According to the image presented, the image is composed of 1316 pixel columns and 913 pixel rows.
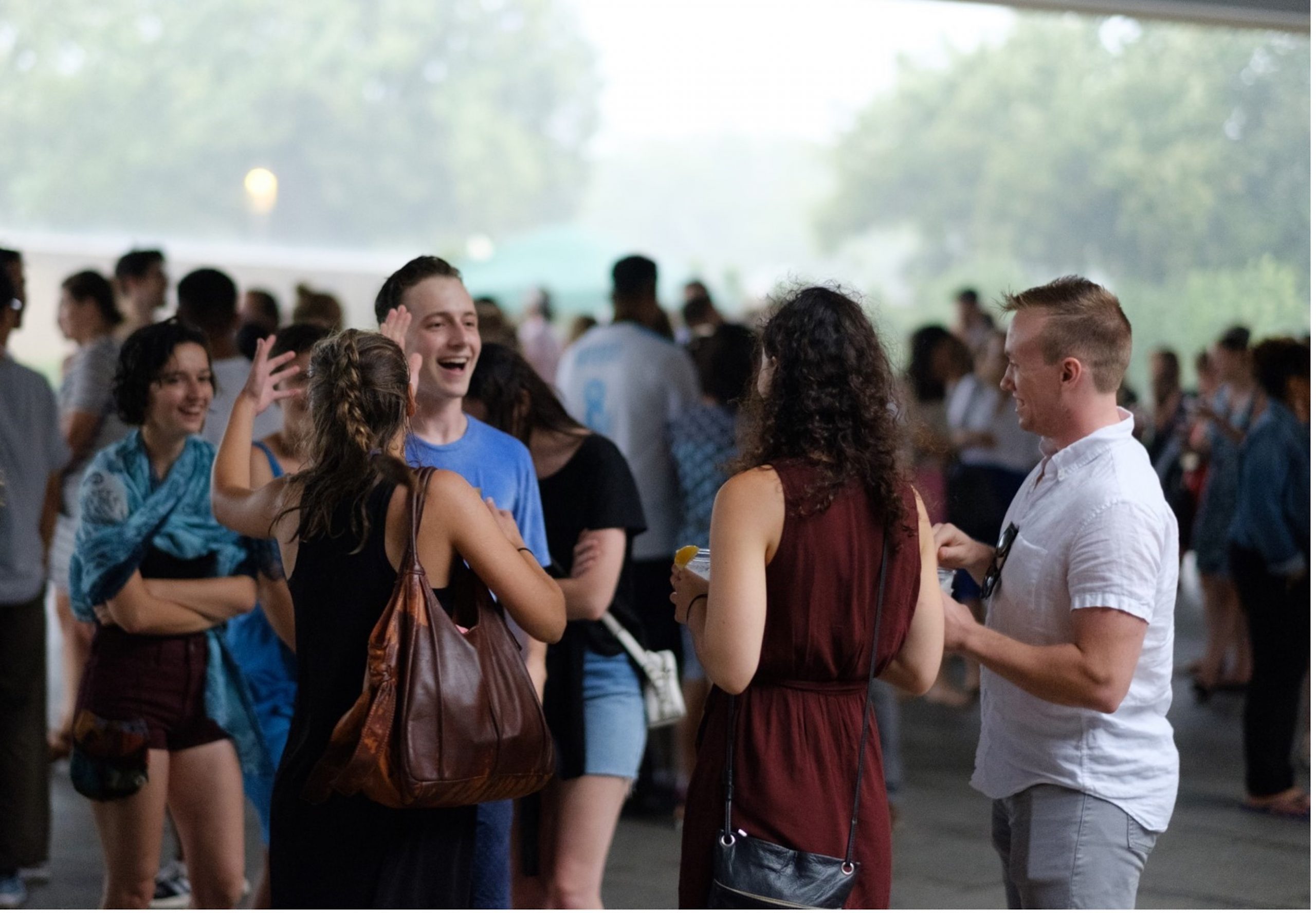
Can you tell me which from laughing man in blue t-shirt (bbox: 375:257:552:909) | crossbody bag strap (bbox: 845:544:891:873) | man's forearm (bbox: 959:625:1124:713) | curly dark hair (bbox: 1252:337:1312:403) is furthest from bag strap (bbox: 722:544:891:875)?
curly dark hair (bbox: 1252:337:1312:403)

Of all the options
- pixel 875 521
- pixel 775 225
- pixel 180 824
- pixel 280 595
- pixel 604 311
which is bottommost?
pixel 180 824

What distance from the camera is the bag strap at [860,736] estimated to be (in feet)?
7.66

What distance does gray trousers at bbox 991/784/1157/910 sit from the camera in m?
2.51

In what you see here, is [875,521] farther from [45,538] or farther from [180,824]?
[45,538]

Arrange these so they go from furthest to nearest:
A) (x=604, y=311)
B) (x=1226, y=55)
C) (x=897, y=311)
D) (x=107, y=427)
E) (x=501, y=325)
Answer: (x=897, y=311), (x=1226, y=55), (x=604, y=311), (x=107, y=427), (x=501, y=325)

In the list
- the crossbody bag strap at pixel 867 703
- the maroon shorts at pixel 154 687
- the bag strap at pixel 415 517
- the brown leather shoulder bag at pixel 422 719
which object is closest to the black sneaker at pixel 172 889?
the maroon shorts at pixel 154 687

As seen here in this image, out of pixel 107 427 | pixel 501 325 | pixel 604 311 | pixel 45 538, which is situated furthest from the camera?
pixel 604 311

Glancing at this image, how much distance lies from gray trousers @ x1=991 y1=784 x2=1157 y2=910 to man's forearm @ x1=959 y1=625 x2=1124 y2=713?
0.18 metres

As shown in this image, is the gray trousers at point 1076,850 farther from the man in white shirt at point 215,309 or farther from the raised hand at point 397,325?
the man in white shirt at point 215,309

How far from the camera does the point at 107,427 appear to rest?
5945 mm

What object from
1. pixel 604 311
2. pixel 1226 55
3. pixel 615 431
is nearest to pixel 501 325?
pixel 615 431

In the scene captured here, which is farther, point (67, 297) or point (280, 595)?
point (67, 297)

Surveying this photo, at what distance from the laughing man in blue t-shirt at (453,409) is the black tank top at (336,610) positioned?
24.0 inches

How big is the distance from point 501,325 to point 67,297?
78.5 inches
